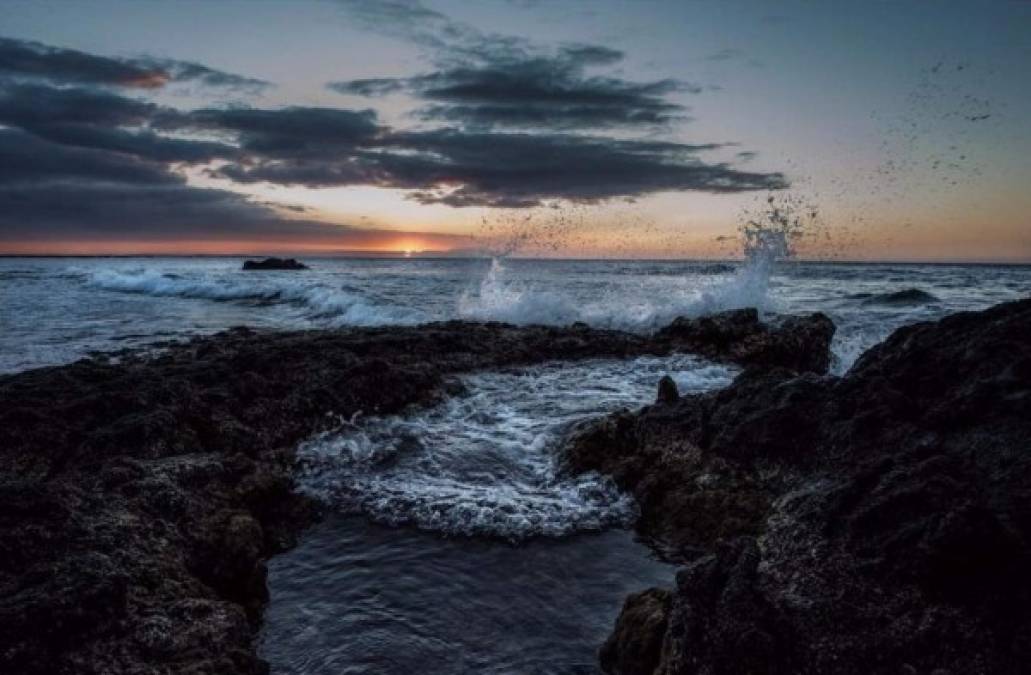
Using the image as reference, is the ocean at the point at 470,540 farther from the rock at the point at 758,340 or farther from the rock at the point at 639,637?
the rock at the point at 758,340

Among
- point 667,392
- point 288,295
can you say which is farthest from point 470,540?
point 288,295

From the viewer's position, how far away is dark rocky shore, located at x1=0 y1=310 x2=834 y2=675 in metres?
3.88

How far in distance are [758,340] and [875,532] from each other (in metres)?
11.8

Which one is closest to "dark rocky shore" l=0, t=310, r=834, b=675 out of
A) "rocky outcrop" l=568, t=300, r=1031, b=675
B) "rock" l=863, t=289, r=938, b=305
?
"rocky outcrop" l=568, t=300, r=1031, b=675

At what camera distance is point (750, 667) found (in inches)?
133

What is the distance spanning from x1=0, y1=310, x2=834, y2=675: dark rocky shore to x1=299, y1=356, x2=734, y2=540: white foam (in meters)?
0.55

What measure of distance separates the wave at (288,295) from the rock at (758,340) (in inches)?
437

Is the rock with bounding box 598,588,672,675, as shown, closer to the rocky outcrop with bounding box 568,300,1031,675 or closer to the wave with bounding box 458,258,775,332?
the rocky outcrop with bounding box 568,300,1031,675

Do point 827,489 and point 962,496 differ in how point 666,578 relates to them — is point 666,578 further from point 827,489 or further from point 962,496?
point 962,496

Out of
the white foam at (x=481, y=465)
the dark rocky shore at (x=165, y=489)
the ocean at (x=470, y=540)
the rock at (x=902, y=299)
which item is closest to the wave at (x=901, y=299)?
the rock at (x=902, y=299)

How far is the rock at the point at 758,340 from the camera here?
48.0 feet

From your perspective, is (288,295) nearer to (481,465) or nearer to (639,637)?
(481,465)

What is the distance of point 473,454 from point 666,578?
11.8 ft

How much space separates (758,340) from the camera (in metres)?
15.0
